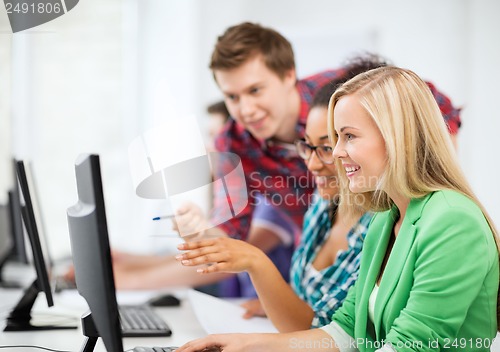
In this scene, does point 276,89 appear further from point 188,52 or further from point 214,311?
point 188,52

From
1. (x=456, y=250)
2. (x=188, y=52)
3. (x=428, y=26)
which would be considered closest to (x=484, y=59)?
(x=428, y=26)

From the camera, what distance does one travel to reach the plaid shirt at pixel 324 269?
1.45 m

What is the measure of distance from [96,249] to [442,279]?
0.57m

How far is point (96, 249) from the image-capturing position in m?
0.99

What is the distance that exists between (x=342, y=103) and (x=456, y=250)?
35 centimetres

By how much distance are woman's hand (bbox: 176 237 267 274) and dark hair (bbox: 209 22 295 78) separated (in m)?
0.76

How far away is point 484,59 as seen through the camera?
13.6ft

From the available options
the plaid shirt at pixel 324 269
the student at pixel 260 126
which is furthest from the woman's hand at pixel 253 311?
the student at pixel 260 126

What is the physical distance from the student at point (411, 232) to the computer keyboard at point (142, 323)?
0.36m

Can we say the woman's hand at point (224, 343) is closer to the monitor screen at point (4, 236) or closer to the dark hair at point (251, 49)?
the dark hair at point (251, 49)

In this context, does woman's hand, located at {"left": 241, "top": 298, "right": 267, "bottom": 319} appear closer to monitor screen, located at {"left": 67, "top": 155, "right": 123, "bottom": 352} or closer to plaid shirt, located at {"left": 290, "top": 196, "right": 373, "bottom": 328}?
plaid shirt, located at {"left": 290, "top": 196, "right": 373, "bottom": 328}

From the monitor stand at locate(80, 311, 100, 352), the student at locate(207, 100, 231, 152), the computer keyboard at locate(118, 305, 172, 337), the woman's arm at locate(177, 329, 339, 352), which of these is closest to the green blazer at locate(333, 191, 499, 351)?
the woman's arm at locate(177, 329, 339, 352)

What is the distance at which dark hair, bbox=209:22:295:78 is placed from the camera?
1945 mm

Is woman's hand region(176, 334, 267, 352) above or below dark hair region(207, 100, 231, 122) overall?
above
